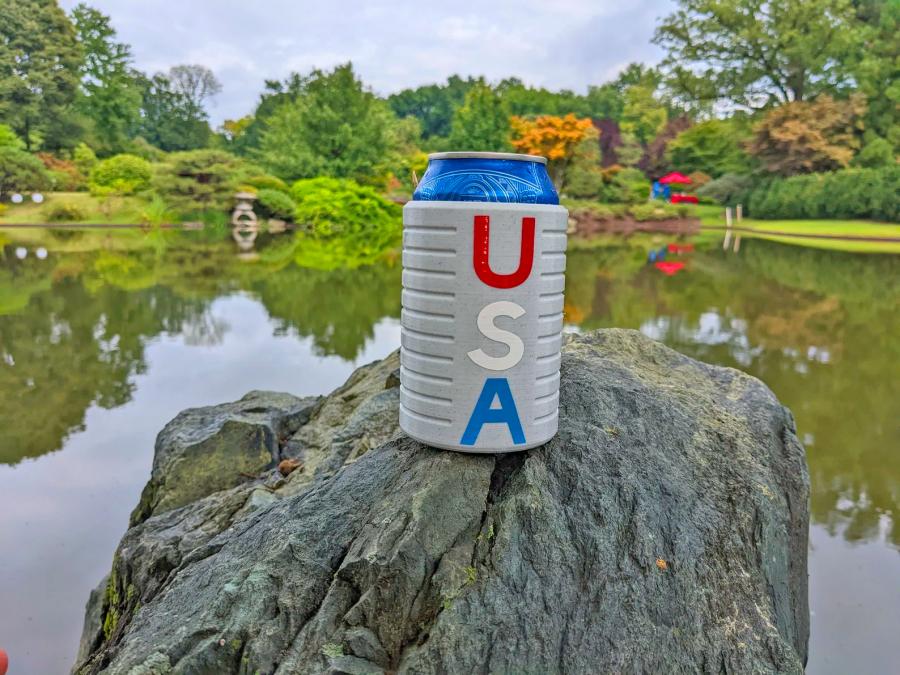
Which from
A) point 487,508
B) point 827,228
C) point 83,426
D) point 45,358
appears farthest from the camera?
point 827,228

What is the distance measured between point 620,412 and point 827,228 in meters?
29.8

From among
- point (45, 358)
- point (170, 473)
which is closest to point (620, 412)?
point (170, 473)

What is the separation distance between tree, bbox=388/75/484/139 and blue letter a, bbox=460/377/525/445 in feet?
198

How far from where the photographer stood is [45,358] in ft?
24.7

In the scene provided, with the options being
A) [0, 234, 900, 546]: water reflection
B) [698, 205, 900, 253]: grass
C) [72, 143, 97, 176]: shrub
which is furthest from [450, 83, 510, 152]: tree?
[0, 234, 900, 546]: water reflection

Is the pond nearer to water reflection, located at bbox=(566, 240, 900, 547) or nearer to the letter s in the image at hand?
water reflection, located at bbox=(566, 240, 900, 547)

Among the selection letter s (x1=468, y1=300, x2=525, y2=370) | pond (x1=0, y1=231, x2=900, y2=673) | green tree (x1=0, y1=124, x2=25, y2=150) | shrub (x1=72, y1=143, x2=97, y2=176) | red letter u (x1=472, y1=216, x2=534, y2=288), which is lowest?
pond (x1=0, y1=231, x2=900, y2=673)

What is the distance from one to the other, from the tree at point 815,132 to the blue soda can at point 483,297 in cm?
3365

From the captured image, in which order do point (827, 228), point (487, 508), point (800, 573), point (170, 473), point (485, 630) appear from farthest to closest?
point (827, 228) → point (170, 473) → point (800, 573) → point (487, 508) → point (485, 630)

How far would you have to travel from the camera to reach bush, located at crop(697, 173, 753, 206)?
35562mm

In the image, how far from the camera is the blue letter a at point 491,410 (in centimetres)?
213

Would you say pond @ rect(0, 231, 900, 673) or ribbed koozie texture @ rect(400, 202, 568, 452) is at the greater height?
ribbed koozie texture @ rect(400, 202, 568, 452)

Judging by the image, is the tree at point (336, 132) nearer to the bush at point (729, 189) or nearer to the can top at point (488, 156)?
the bush at point (729, 189)

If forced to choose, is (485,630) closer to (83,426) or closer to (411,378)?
(411,378)
